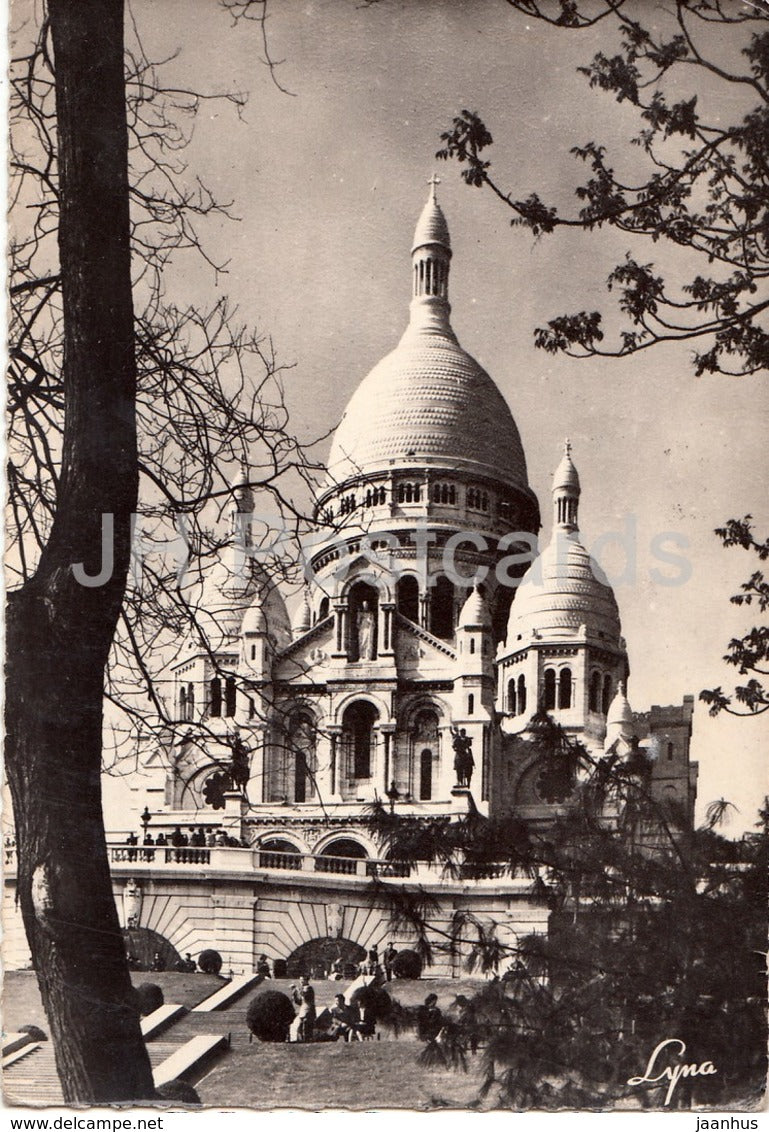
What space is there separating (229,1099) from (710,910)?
12.4 ft

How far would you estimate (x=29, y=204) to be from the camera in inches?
527

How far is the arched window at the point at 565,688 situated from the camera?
15.6 meters

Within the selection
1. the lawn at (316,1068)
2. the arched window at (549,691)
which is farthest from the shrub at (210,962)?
Answer: the arched window at (549,691)

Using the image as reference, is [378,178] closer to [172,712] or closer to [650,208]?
[650,208]

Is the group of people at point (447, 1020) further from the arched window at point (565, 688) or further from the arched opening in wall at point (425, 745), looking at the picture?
the arched window at point (565, 688)

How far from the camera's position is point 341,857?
1484 cm

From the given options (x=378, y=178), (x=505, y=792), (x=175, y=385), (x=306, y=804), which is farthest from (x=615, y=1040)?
(x=378, y=178)

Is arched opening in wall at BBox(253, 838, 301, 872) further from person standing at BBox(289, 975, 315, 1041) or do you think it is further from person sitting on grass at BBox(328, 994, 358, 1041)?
person sitting on grass at BBox(328, 994, 358, 1041)

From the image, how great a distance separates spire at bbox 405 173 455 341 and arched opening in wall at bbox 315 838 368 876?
178 inches

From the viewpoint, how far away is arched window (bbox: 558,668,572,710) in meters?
15.6

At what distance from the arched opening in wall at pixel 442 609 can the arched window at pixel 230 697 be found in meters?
3.22

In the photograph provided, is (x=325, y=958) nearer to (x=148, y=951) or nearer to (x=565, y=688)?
(x=148, y=951)

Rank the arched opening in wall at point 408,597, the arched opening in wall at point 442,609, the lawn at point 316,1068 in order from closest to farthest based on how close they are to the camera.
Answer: the lawn at point 316,1068 < the arched opening in wall at point 442,609 < the arched opening in wall at point 408,597

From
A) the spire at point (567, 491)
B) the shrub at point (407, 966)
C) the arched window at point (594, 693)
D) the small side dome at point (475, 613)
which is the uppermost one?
the spire at point (567, 491)
